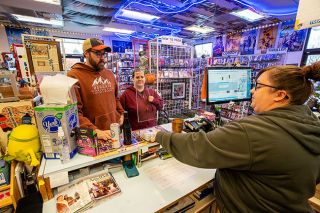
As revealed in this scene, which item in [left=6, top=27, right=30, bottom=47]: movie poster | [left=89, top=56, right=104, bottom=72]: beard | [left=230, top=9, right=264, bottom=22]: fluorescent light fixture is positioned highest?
[left=230, top=9, right=264, bottom=22]: fluorescent light fixture

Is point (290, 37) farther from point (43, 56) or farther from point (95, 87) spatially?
point (43, 56)

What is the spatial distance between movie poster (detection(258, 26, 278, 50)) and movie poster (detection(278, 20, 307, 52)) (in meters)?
0.24

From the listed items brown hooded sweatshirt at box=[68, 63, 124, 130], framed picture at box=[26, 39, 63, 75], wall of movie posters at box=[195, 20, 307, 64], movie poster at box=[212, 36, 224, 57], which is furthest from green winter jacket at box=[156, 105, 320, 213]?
movie poster at box=[212, 36, 224, 57]

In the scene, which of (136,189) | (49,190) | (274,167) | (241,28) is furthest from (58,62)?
(241,28)

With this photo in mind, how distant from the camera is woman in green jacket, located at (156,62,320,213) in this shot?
0.70m

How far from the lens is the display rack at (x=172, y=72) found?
253 centimetres

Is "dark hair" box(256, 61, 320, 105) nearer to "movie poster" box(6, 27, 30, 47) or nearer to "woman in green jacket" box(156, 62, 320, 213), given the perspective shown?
"woman in green jacket" box(156, 62, 320, 213)

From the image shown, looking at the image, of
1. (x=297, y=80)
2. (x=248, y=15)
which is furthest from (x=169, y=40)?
(x=248, y=15)

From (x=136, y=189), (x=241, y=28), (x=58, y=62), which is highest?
(x=241, y=28)

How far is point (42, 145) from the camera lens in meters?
1.02

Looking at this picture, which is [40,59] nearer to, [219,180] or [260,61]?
[219,180]

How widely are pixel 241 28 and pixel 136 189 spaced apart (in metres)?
7.47

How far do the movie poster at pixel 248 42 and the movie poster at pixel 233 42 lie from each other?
0.20 m

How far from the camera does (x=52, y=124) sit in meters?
0.97
